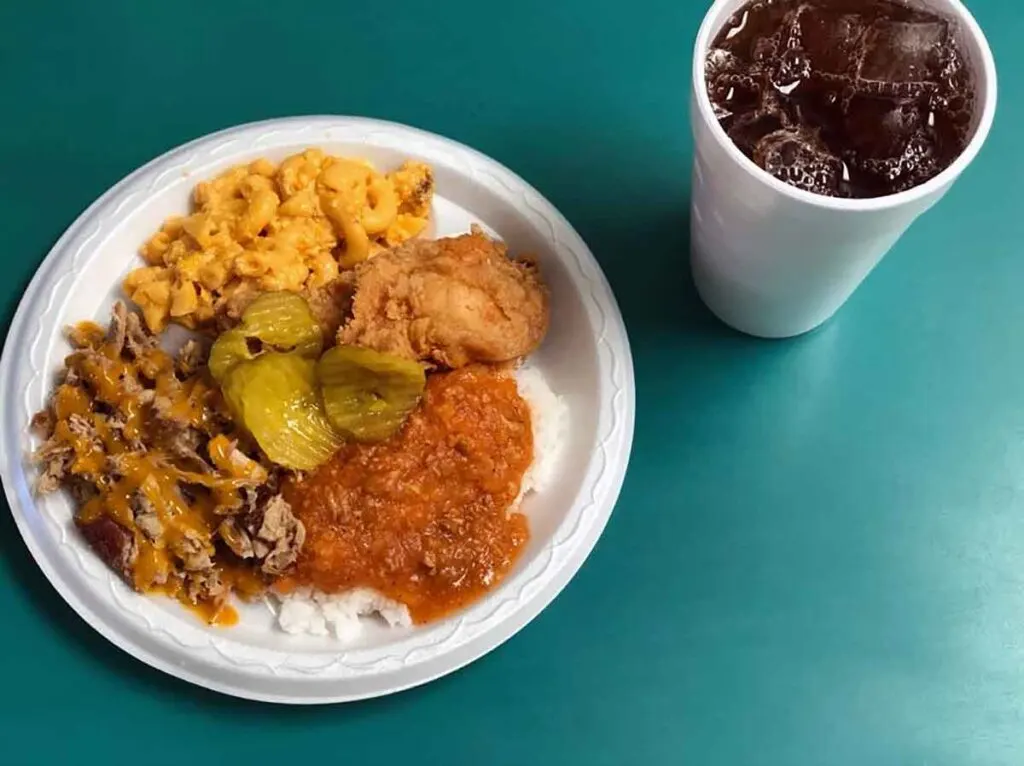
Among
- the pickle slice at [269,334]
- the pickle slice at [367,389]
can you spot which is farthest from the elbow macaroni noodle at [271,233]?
the pickle slice at [367,389]

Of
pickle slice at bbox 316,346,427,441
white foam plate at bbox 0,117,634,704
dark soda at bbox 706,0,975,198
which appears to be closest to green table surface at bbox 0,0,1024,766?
white foam plate at bbox 0,117,634,704

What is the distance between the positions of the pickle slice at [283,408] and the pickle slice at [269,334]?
19mm

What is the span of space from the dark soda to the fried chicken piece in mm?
483

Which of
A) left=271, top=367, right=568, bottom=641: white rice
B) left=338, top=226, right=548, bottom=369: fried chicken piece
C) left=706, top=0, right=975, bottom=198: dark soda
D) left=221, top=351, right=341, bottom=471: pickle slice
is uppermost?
left=706, top=0, right=975, bottom=198: dark soda

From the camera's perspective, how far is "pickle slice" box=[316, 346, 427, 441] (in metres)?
1.68

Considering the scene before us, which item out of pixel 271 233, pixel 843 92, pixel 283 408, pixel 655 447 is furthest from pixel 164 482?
pixel 843 92

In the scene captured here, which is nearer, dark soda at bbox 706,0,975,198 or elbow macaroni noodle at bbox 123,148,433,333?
dark soda at bbox 706,0,975,198

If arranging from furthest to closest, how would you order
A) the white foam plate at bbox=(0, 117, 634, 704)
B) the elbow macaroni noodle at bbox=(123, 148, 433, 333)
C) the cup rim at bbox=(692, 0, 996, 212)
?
the elbow macaroni noodle at bbox=(123, 148, 433, 333) → the white foam plate at bbox=(0, 117, 634, 704) → the cup rim at bbox=(692, 0, 996, 212)

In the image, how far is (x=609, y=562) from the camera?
183 cm

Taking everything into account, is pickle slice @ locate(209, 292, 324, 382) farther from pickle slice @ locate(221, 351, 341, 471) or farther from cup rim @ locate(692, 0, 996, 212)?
cup rim @ locate(692, 0, 996, 212)

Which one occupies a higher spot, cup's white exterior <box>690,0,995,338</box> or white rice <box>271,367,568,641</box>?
cup's white exterior <box>690,0,995,338</box>

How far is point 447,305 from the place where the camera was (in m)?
1.71

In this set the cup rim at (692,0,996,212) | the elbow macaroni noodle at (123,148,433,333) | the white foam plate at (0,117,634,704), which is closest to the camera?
the cup rim at (692,0,996,212)

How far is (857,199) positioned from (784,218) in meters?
0.09
